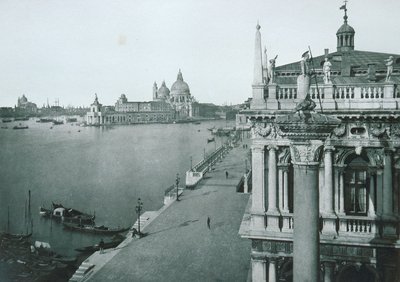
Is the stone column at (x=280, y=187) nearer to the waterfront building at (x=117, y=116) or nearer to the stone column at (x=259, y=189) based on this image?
the stone column at (x=259, y=189)

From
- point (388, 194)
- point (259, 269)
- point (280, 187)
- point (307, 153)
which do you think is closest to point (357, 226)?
point (388, 194)

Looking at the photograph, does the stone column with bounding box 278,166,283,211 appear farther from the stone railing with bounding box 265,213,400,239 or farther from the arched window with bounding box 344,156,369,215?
the arched window with bounding box 344,156,369,215

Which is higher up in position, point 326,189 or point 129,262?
point 326,189

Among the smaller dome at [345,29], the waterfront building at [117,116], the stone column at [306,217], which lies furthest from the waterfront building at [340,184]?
the waterfront building at [117,116]

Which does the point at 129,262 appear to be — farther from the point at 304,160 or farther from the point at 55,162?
the point at 55,162

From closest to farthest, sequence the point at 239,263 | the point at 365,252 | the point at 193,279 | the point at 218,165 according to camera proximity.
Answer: the point at 365,252
the point at 193,279
the point at 239,263
the point at 218,165

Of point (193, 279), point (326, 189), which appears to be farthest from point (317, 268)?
point (193, 279)
